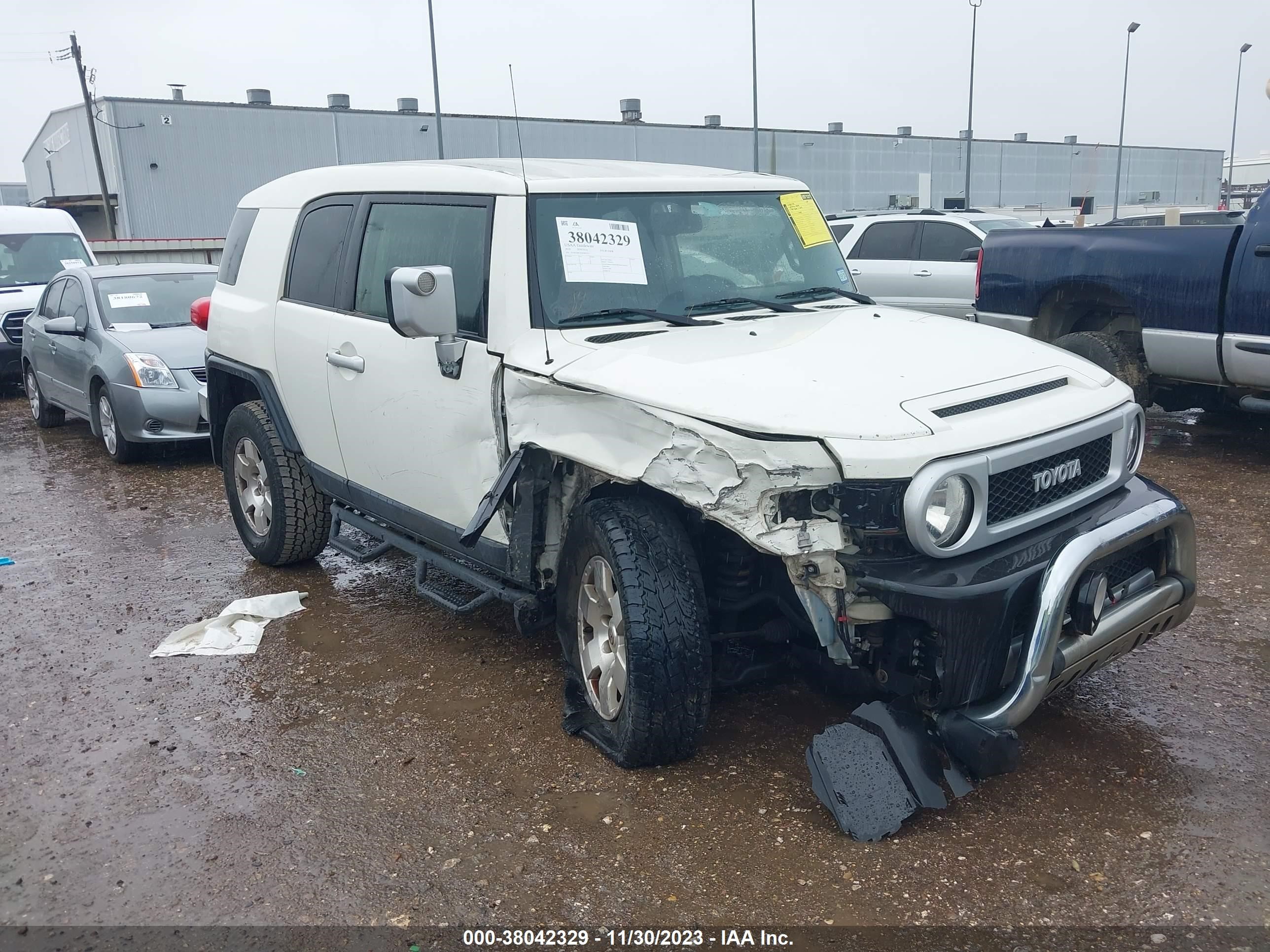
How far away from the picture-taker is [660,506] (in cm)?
355

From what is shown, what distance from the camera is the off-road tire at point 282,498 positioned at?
5.53m

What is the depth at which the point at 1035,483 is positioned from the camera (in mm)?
3219

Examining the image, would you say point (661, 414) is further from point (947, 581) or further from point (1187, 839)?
point (1187, 839)

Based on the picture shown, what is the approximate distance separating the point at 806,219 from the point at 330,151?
38.5m

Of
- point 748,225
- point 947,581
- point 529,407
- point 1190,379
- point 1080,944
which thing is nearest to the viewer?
point 1080,944

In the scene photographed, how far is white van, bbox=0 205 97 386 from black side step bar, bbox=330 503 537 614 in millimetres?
9645

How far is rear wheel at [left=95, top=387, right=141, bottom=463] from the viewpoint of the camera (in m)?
8.92

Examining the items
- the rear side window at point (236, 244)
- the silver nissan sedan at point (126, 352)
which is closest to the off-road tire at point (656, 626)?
the rear side window at point (236, 244)

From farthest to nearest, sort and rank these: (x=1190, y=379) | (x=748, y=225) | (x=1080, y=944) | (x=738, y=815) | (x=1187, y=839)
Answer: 1. (x=1190, y=379)
2. (x=748, y=225)
3. (x=738, y=815)
4. (x=1187, y=839)
5. (x=1080, y=944)

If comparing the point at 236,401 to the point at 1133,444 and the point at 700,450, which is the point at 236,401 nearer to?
the point at 700,450

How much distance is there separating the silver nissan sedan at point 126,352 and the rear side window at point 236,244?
2474 mm

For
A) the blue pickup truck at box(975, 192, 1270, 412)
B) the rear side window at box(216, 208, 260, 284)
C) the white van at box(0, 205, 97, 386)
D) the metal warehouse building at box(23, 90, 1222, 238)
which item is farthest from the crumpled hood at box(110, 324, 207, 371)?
the metal warehouse building at box(23, 90, 1222, 238)

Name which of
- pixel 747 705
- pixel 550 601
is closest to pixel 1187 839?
pixel 747 705

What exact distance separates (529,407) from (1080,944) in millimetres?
2331
